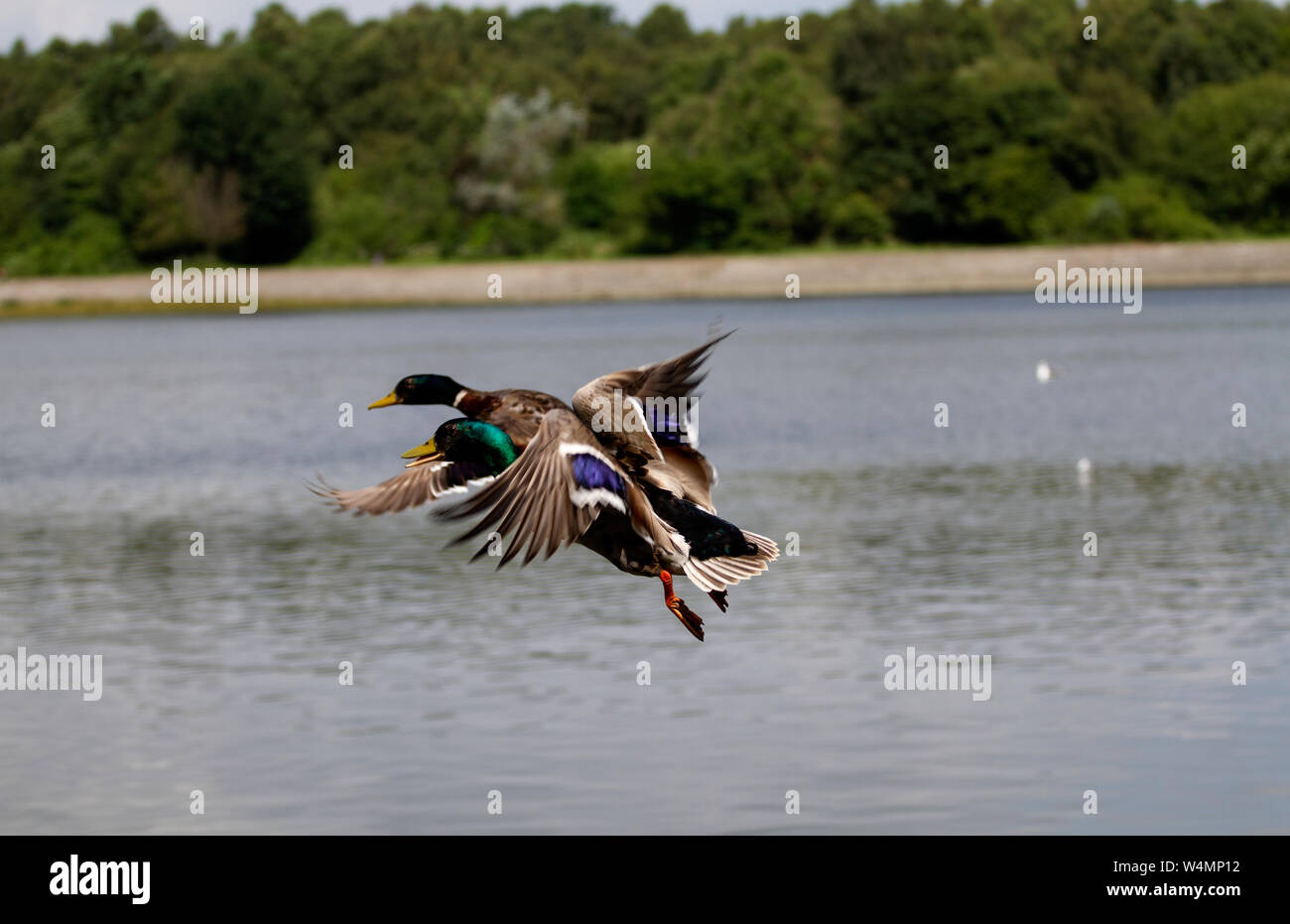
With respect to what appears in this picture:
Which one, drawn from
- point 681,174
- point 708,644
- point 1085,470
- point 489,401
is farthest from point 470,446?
point 681,174

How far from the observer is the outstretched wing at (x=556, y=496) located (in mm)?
8672

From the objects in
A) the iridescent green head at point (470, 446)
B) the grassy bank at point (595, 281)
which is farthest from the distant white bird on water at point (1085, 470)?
the grassy bank at point (595, 281)

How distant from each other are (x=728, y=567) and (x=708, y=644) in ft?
39.8

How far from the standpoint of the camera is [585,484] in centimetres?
882

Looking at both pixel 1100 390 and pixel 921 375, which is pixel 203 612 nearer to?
pixel 1100 390

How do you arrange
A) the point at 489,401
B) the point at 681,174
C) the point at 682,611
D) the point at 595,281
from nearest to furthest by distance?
the point at 682,611, the point at 489,401, the point at 595,281, the point at 681,174

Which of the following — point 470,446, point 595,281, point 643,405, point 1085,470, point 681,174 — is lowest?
point 1085,470


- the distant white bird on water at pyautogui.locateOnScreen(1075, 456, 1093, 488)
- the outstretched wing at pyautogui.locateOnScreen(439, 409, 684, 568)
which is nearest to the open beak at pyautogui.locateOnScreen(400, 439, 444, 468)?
the outstretched wing at pyautogui.locateOnScreen(439, 409, 684, 568)

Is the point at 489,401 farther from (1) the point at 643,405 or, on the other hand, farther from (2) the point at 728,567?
(2) the point at 728,567

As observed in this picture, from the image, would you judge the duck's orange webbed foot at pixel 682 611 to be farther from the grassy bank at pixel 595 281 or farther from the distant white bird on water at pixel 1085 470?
the grassy bank at pixel 595 281

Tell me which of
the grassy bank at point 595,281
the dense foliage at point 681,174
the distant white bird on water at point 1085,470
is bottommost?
the distant white bird on water at point 1085,470

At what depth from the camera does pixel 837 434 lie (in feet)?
154

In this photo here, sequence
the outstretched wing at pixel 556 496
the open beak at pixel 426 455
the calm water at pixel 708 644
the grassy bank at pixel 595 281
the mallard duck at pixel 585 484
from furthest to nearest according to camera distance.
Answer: the grassy bank at pixel 595 281 → the calm water at pixel 708 644 → the open beak at pixel 426 455 → the mallard duck at pixel 585 484 → the outstretched wing at pixel 556 496
